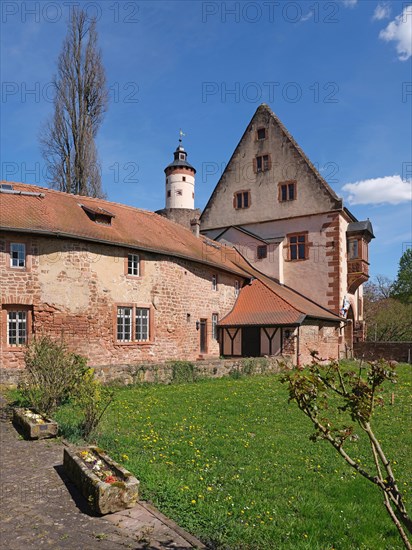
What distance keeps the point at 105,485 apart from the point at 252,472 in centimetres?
215

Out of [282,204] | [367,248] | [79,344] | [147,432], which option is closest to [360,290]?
[367,248]

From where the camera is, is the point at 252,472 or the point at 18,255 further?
the point at 18,255

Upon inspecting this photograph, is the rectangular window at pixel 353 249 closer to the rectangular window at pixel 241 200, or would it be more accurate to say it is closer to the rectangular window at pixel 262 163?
the rectangular window at pixel 241 200

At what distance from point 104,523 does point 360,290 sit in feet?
95.9

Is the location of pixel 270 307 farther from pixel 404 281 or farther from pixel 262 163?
pixel 404 281

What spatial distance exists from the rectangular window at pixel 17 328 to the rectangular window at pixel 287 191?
16970 mm

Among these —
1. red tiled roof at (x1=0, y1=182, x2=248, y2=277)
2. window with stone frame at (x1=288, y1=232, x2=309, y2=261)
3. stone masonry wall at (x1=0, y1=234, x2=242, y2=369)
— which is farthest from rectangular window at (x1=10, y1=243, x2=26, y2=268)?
window with stone frame at (x1=288, y1=232, x2=309, y2=261)

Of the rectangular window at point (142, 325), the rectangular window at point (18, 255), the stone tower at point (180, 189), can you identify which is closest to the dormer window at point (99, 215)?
the rectangular window at point (18, 255)

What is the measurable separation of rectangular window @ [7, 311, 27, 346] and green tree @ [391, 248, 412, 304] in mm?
44027

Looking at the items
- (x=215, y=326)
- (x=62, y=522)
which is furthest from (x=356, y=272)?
(x=62, y=522)

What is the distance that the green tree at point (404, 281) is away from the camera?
1992 inches

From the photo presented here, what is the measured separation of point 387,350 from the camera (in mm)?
27078

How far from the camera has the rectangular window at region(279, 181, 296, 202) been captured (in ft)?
87.4

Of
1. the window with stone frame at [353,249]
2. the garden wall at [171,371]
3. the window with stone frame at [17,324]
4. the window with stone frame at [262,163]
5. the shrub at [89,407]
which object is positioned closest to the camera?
the shrub at [89,407]
